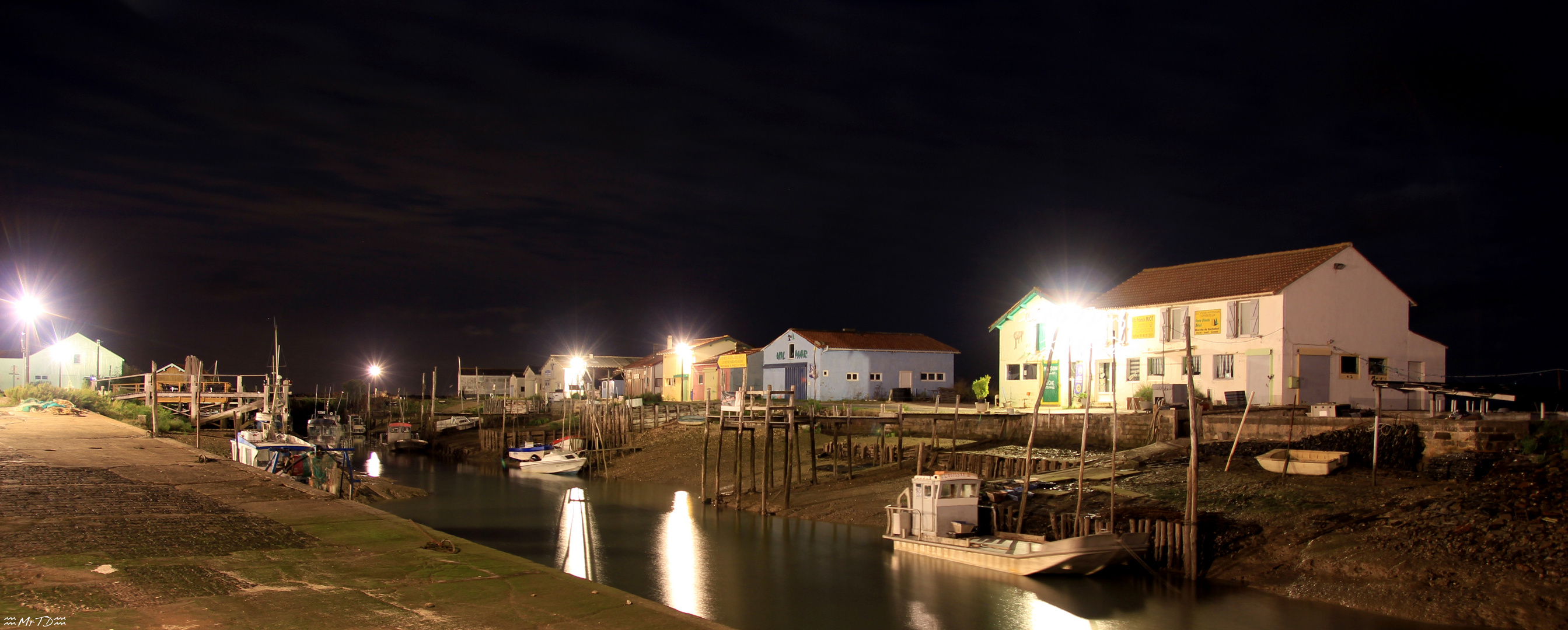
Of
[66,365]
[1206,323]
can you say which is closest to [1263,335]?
[1206,323]

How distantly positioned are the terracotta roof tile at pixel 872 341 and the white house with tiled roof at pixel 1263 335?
16.7m

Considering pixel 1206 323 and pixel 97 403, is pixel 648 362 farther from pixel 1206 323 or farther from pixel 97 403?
pixel 1206 323

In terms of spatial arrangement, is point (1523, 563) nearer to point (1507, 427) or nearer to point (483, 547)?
point (1507, 427)

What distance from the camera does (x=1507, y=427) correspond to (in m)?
22.4

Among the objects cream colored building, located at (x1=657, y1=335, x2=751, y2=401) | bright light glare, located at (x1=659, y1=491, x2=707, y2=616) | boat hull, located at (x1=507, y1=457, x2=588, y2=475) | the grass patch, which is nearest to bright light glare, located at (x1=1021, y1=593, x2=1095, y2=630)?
bright light glare, located at (x1=659, y1=491, x2=707, y2=616)

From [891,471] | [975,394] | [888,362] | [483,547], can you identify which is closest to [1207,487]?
[891,471]

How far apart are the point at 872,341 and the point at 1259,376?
2681cm

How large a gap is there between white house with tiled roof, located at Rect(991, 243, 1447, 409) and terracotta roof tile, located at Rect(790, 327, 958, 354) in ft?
54.9

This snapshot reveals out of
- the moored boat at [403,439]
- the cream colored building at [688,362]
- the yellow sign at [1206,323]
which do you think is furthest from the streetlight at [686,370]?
the yellow sign at [1206,323]

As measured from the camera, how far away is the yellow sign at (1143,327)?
127ft

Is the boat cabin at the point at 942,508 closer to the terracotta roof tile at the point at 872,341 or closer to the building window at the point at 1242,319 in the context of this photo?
the building window at the point at 1242,319

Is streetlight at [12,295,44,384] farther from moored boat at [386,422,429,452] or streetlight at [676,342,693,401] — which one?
streetlight at [676,342,693,401]

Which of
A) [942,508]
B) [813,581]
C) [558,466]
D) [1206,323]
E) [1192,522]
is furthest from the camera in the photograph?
[558,466]

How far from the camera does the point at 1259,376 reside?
34.2 metres
